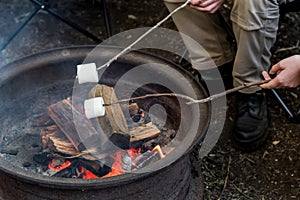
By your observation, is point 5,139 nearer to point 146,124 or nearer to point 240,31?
point 146,124

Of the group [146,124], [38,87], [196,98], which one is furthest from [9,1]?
[196,98]

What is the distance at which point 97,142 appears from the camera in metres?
1.91

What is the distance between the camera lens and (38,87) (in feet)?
7.09

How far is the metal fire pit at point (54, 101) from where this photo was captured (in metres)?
1.62

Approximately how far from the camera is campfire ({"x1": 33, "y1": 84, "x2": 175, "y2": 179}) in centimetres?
189

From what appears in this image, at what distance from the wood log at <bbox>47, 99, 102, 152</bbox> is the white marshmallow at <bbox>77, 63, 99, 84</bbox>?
0.14 m

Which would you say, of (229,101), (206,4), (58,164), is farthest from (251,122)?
(58,164)

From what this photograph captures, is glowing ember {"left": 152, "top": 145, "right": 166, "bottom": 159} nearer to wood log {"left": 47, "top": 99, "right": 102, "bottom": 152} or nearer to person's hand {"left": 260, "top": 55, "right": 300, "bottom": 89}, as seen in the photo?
wood log {"left": 47, "top": 99, "right": 102, "bottom": 152}

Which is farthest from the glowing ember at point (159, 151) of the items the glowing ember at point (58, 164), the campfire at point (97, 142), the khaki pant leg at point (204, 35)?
the khaki pant leg at point (204, 35)

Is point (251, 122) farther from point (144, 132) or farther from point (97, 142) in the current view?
point (97, 142)

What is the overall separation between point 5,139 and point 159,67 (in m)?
0.67

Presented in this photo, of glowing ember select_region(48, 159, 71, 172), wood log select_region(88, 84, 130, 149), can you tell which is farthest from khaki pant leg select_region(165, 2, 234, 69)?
glowing ember select_region(48, 159, 71, 172)

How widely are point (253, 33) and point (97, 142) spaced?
86 centimetres

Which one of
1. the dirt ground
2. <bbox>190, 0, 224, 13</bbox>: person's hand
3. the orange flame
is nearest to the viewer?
the orange flame
